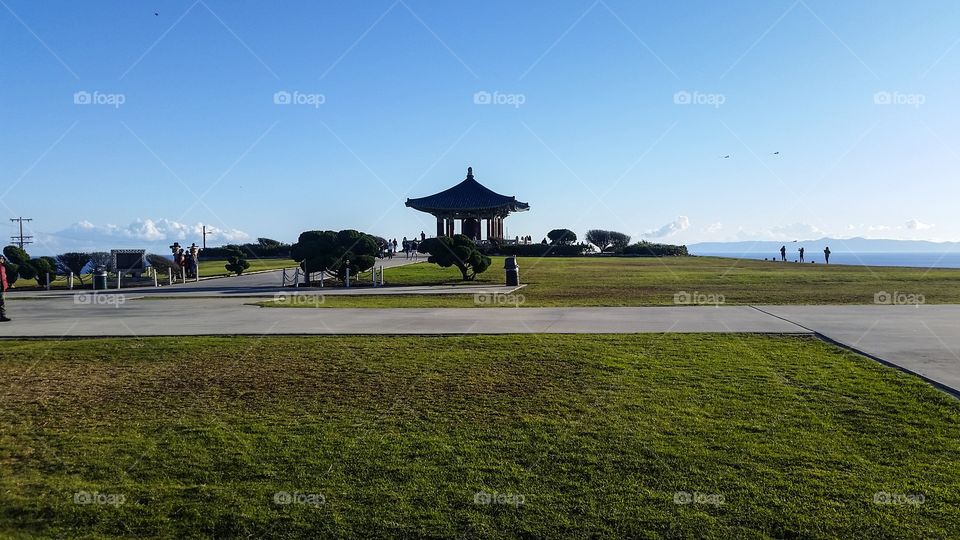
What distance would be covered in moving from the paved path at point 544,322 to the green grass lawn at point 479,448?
2.29m

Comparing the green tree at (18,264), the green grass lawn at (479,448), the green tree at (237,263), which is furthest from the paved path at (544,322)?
the green tree at (237,263)

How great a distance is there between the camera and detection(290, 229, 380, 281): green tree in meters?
22.3

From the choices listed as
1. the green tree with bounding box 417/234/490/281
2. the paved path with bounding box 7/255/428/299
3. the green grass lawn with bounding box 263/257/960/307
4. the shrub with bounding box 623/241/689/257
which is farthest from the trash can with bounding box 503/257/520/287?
the shrub with bounding box 623/241/689/257

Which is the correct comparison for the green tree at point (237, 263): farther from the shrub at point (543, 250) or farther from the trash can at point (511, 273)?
the shrub at point (543, 250)

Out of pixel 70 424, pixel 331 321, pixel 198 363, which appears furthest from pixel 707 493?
pixel 331 321

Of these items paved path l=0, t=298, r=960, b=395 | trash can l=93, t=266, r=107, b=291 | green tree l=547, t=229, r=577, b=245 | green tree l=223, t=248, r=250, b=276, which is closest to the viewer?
paved path l=0, t=298, r=960, b=395

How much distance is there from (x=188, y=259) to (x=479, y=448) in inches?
998

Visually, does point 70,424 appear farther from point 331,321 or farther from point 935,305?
point 935,305

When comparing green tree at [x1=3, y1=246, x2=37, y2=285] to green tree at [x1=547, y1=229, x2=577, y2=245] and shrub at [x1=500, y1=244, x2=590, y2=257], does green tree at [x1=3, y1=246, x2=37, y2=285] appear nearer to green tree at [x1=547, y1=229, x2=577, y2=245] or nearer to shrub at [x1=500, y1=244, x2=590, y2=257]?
shrub at [x1=500, y1=244, x2=590, y2=257]

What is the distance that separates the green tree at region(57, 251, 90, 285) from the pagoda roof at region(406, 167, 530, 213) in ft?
96.1

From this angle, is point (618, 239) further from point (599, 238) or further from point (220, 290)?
point (220, 290)

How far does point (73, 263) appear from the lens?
25.4 meters

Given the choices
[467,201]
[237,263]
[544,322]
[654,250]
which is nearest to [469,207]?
[467,201]

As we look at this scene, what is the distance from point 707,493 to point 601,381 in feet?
9.62
